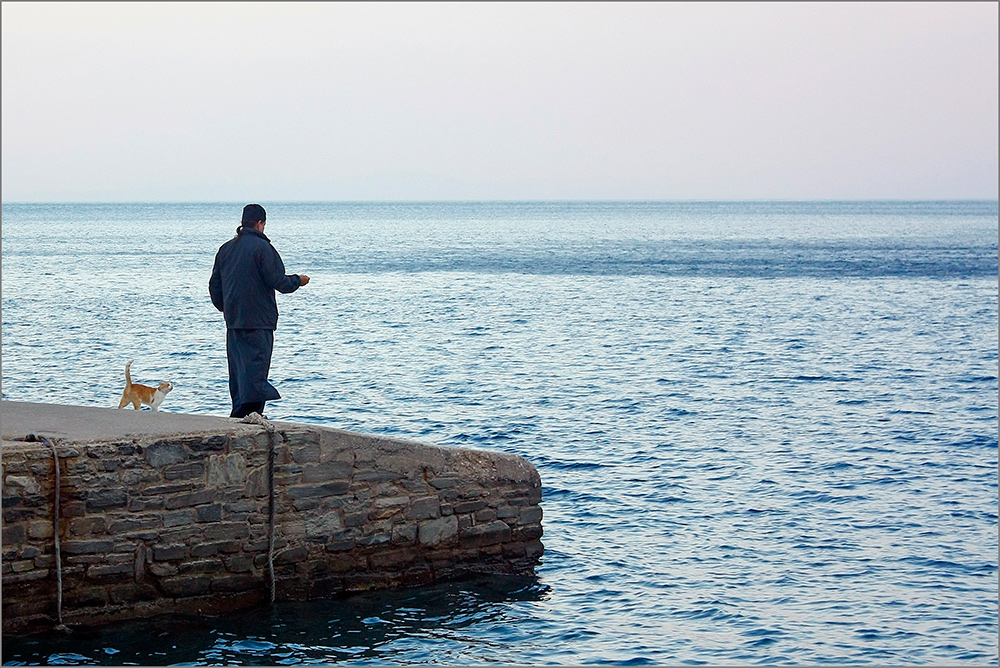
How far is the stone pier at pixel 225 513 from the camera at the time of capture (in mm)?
7617

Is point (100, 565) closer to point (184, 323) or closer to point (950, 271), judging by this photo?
point (184, 323)

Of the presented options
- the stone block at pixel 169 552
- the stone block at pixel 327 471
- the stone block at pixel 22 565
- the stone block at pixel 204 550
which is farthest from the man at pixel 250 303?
the stone block at pixel 22 565

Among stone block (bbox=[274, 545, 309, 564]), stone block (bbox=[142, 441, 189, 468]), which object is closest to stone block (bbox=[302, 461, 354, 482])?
stone block (bbox=[274, 545, 309, 564])

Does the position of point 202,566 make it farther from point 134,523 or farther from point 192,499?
point 134,523

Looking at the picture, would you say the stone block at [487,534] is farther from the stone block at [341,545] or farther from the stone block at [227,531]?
the stone block at [227,531]

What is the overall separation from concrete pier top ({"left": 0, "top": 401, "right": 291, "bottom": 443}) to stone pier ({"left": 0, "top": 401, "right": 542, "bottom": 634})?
0.05ft

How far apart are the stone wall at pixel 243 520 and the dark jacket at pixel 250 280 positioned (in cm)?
101

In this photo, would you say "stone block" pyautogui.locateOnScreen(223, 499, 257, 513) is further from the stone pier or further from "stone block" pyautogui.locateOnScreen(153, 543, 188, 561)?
"stone block" pyautogui.locateOnScreen(153, 543, 188, 561)

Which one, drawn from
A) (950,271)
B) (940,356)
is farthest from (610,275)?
(940,356)

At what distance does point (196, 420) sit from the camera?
8492 millimetres

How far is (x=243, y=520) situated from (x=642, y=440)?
858cm

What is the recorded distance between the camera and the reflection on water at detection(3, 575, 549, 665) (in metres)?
7.58

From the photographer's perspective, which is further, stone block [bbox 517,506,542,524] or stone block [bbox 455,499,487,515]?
stone block [bbox 517,506,542,524]

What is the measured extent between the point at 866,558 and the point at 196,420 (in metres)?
6.18
